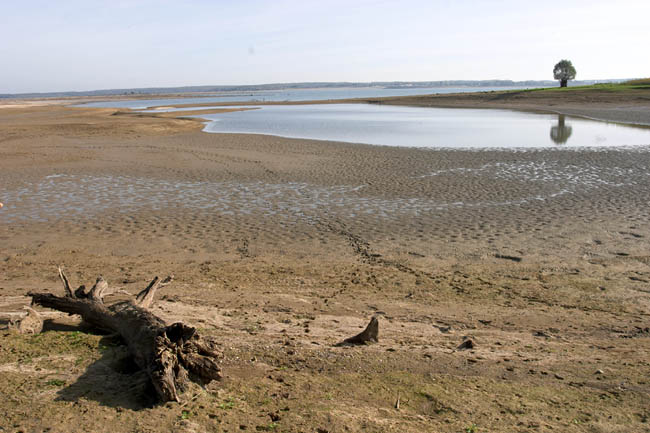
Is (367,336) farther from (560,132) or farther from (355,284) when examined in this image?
(560,132)

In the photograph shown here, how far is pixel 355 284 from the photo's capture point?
820cm

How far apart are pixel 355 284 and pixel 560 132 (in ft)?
86.4

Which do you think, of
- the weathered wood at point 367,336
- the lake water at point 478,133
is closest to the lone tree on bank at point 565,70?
the lake water at point 478,133

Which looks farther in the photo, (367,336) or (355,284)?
(355,284)

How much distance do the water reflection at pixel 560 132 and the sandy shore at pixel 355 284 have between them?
22.9ft

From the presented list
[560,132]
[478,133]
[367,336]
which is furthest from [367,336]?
[560,132]

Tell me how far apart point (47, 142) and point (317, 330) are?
2575 centimetres

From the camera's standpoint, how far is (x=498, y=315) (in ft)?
22.9

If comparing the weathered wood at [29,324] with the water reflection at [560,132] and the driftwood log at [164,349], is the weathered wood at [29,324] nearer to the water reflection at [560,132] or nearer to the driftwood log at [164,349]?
the driftwood log at [164,349]

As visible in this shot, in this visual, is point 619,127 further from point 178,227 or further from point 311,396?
point 311,396

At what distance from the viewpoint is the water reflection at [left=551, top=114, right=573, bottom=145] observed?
26.1 metres

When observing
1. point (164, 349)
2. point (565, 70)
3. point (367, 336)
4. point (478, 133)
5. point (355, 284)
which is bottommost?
point (355, 284)

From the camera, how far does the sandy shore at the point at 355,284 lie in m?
4.52

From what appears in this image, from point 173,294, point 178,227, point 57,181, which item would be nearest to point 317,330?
point 173,294
